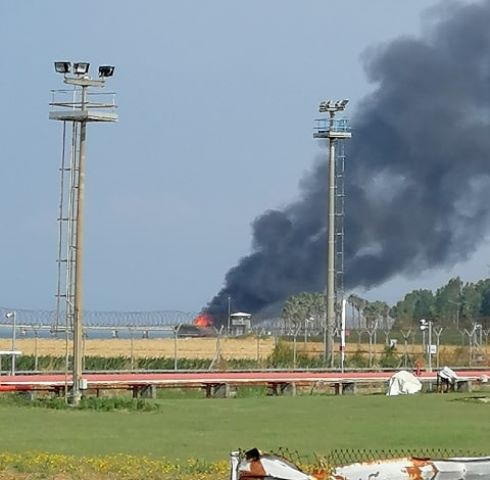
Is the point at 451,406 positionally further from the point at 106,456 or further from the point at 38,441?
the point at 106,456

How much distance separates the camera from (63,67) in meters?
37.8

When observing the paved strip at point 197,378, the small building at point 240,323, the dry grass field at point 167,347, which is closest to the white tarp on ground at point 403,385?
the paved strip at point 197,378

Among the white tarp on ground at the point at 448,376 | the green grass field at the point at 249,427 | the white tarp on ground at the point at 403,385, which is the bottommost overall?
the green grass field at the point at 249,427

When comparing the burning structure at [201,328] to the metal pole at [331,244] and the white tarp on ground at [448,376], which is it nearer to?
the metal pole at [331,244]

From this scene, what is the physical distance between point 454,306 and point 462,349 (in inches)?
2455

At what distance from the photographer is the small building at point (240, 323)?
83.3 meters

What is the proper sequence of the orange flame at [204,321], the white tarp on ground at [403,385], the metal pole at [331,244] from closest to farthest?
the white tarp on ground at [403,385] < the metal pole at [331,244] < the orange flame at [204,321]

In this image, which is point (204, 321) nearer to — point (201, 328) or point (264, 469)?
point (201, 328)

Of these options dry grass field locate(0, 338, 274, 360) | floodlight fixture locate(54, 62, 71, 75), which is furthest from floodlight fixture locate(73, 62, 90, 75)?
dry grass field locate(0, 338, 274, 360)

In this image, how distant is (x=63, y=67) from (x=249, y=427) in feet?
45.7

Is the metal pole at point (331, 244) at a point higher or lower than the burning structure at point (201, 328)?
higher

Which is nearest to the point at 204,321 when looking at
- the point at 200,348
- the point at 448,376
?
the point at 200,348

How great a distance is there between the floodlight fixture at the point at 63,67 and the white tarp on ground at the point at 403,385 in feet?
47.6

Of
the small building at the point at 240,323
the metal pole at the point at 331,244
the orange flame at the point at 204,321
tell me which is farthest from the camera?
the orange flame at the point at 204,321
